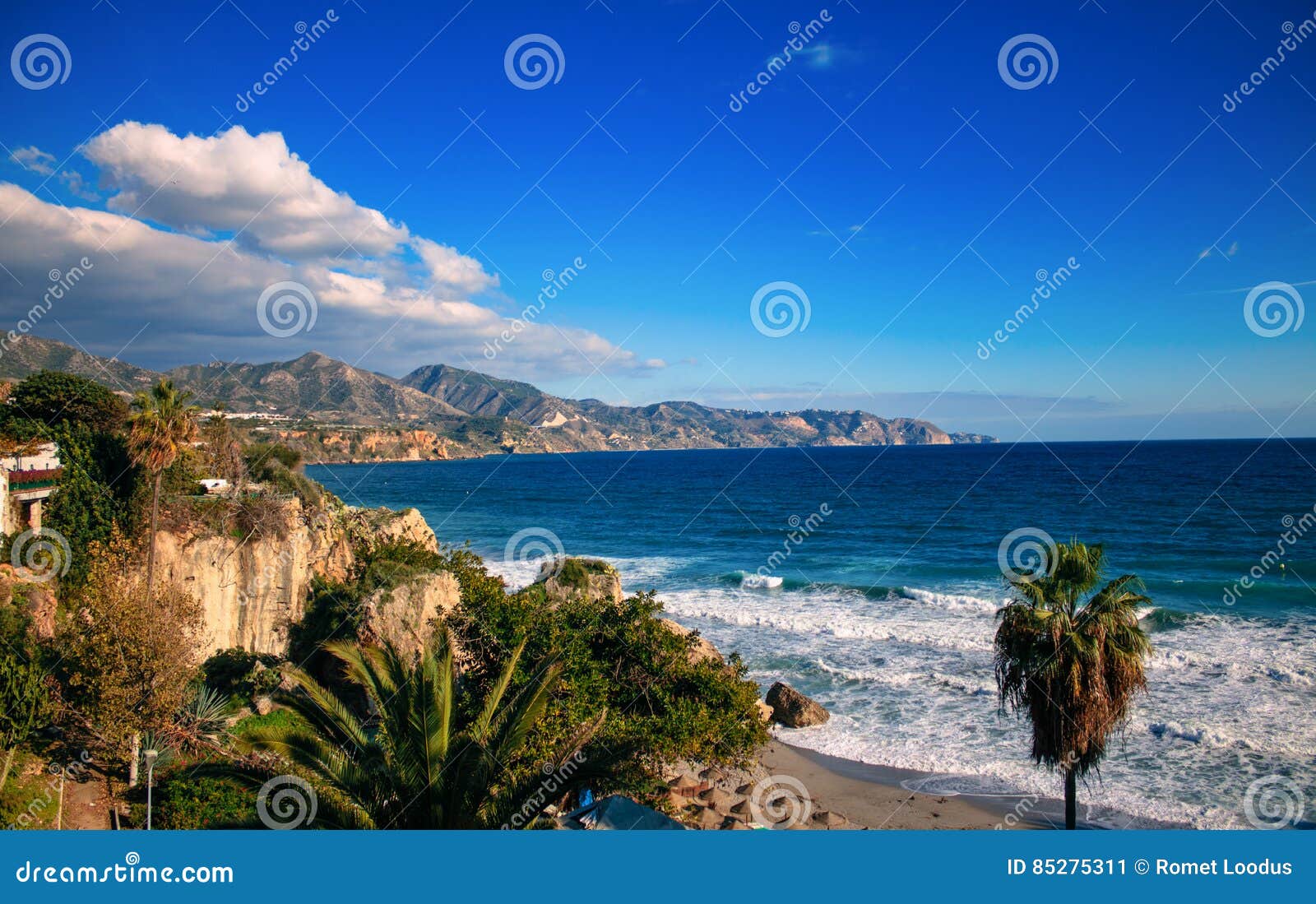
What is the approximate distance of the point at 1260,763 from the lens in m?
17.4

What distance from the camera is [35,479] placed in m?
19.1

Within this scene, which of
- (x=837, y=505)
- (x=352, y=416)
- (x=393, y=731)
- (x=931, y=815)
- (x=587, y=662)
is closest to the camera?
(x=393, y=731)

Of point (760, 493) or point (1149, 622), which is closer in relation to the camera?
point (1149, 622)

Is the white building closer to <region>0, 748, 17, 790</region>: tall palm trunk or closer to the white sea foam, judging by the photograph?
<region>0, 748, 17, 790</region>: tall palm trunk

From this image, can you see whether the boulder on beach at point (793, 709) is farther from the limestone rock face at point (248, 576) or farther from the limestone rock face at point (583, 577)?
the limestone rock face at point (248, 576)

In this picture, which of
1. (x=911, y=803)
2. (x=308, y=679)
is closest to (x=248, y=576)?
(x=308, y=679)

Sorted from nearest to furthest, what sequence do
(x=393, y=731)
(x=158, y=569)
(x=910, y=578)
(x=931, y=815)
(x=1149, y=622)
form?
(x=393, y=731)
(x=931, y=815)
(x=158, y=569)
(x=1149, y=622)
(x=910, y=578)

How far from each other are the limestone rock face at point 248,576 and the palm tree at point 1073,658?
18685 millimetres

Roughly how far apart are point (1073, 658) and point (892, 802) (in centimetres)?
713

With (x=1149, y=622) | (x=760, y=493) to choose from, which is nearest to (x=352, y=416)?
(x=760, y=493)

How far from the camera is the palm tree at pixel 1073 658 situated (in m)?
11.7

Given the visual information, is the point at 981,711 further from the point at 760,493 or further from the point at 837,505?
the point at 760,493

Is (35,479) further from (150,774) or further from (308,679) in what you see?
(308,679)

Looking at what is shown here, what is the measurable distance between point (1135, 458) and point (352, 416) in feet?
529
